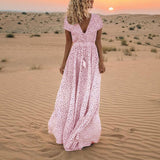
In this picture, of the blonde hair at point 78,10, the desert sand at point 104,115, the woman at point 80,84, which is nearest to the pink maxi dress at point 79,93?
the woman at point 80,84

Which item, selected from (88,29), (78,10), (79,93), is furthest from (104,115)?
(78,10)

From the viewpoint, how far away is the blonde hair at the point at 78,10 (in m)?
2.97

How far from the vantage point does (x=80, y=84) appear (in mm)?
3281

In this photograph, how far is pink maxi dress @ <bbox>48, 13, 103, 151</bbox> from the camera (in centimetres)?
323

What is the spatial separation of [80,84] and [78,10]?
907 mm

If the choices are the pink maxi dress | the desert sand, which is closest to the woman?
the pink maxi dress

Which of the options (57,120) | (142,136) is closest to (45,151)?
(57,120)

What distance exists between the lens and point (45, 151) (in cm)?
354

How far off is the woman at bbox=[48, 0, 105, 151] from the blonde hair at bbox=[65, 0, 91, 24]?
51mm

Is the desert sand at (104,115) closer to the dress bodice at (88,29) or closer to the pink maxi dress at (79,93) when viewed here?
the pink maxi dress at (79,93)

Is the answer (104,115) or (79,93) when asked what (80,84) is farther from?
(104,115)

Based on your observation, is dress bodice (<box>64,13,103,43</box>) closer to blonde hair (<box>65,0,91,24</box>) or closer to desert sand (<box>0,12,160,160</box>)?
blonde hair (<box>65,0,91,24</box>)

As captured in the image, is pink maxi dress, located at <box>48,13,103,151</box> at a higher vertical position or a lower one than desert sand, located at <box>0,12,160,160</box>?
higher

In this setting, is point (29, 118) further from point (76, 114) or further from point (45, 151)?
point (76, 114)
